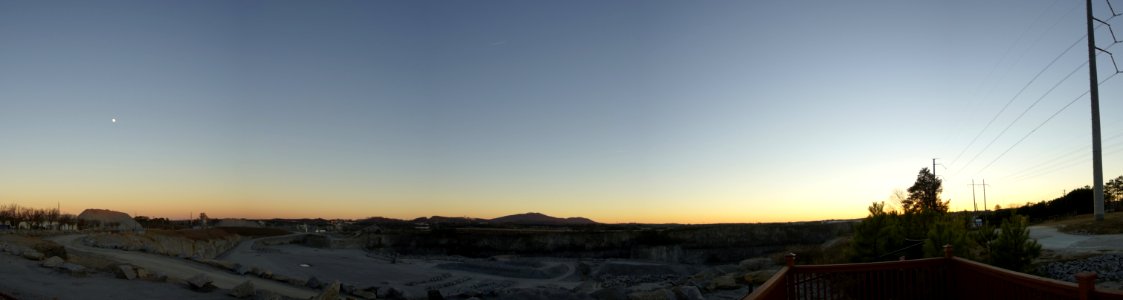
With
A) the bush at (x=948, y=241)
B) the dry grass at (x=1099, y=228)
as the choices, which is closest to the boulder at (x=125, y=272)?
the bush at (x=948, y=241)

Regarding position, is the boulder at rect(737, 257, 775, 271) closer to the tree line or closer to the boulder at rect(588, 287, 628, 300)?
the boulder at rect(588, 287, 628, 300)

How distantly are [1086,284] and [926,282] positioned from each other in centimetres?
459

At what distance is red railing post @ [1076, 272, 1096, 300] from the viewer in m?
6.11

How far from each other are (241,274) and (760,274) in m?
24.4

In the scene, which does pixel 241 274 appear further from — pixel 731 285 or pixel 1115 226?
pixel 1115 226

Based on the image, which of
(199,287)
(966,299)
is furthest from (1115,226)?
(199,287)

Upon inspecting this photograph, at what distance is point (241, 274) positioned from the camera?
96.0 feet

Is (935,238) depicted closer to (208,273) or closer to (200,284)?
(200,284)

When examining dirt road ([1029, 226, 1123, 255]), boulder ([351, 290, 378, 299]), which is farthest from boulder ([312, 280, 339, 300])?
dirt road ([1029, 226, 1123, 255])

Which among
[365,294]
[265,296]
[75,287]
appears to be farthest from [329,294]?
[365,294]

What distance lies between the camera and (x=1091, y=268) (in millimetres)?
16281

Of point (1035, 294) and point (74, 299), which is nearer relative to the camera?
point (1035, 294)

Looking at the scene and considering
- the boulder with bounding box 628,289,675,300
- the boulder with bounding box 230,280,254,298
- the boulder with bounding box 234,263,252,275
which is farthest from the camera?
the boulder with bounding box 234,263,252,275

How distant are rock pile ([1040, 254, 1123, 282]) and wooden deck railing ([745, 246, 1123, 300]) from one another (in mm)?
7917
